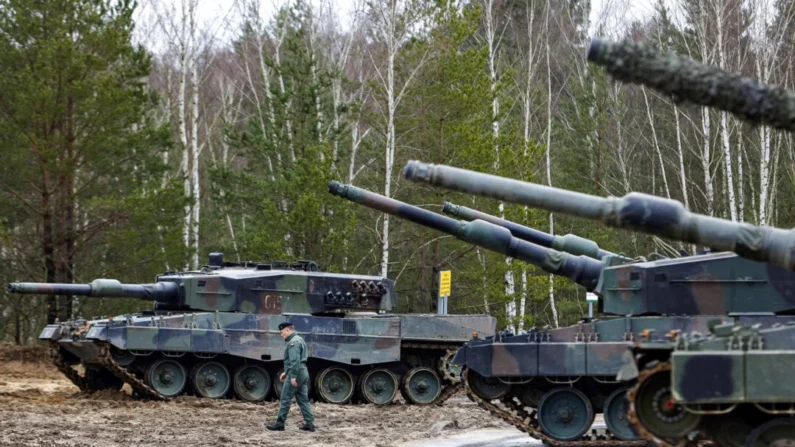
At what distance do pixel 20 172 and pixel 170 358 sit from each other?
9.53 meters

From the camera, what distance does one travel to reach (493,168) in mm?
29234

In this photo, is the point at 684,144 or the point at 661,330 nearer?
the point at 661,330

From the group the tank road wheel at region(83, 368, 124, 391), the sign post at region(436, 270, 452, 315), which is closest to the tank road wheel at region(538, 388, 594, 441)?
the sign post at region(436, 270, 452, 315)

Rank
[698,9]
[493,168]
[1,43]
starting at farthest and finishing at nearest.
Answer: [698,9], [493,168], [1,43]

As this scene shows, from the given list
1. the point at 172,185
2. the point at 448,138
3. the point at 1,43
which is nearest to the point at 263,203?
the point at 172,185

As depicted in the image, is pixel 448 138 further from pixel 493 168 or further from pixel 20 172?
pixel 20 172

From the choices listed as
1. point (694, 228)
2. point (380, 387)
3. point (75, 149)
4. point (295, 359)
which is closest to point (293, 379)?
point (295, 359)

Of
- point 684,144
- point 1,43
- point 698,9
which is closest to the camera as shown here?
point 1,43

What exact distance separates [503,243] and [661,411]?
4539mm

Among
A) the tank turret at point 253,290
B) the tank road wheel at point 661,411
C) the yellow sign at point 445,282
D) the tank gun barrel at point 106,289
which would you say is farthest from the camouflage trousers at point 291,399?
the yellow sign at point 445,282

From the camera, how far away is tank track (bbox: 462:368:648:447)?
1411 centimetres

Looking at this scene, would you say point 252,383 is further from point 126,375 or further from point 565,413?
point 565,413

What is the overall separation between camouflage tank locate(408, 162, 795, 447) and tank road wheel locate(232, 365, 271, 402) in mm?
10744

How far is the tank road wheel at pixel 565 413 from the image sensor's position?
47.4 feet
